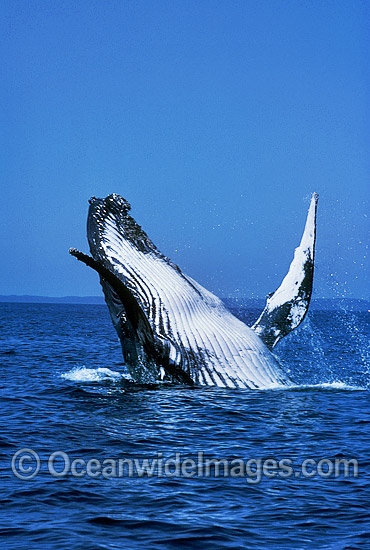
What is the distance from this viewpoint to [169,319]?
1039 centimetres

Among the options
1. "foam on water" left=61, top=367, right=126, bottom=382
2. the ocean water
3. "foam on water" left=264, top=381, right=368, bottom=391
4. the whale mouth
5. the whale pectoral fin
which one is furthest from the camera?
"foam on water" left=61, top=367, right=126, bottom=382

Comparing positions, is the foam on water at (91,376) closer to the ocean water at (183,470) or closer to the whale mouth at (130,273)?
the ocean water at (183,470)

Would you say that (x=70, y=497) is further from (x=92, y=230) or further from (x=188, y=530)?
(x=92, y=230)

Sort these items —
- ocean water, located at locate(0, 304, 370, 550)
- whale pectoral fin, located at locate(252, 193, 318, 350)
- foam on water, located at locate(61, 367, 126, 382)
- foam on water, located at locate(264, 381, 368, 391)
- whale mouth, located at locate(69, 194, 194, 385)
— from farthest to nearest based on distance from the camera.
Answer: foam on water, located at locate(61, 367, 126, 382) < foam on water, located at locate(264, 381, 368, 391) < whale pectoral fin, located at locate(252, 193, 318, 350) < whale mouth, located at locate(69, 194, 194, 385) < ocean water, located at locate(0, 304, 370, 550)

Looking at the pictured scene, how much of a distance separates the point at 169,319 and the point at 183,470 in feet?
8.64

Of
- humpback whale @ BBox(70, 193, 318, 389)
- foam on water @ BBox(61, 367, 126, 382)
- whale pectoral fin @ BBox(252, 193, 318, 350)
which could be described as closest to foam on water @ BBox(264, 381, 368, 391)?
whale pectoral fin @ BBox(252, 193, 318, 350)

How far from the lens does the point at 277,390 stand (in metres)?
11.5

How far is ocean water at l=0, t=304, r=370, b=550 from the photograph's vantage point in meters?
6.53

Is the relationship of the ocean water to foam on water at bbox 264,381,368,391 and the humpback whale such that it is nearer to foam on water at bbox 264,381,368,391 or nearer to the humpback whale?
foam on water at bbox 264,381,368,391

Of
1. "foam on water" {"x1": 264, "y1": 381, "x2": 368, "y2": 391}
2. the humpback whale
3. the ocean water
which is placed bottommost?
the ocean water

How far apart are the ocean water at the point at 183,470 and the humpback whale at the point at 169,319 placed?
0.40m

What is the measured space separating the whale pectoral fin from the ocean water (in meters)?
1.01

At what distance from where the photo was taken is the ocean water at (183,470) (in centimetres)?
653

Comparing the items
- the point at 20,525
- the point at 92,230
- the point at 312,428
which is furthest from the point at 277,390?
the point at 20,525
